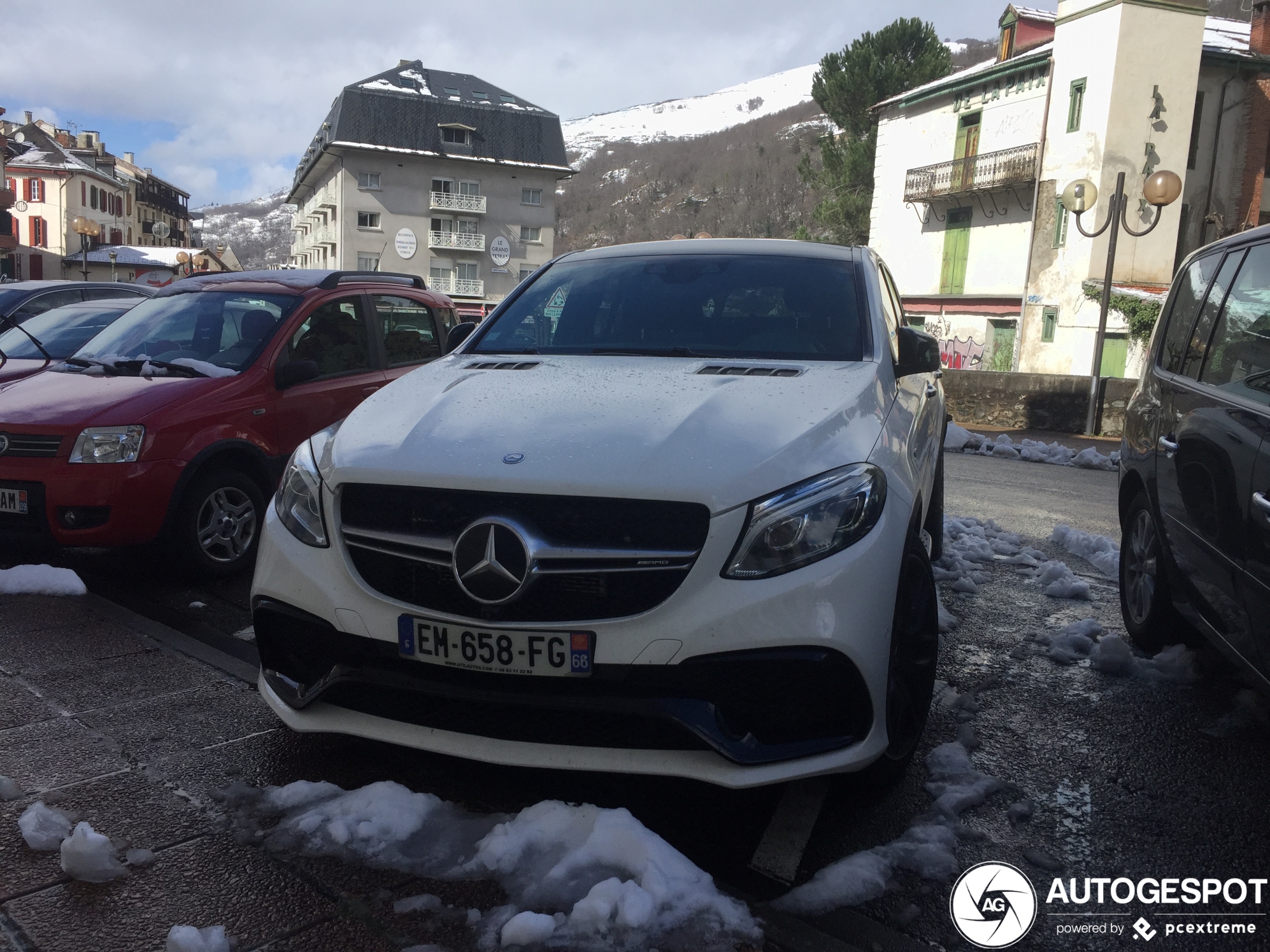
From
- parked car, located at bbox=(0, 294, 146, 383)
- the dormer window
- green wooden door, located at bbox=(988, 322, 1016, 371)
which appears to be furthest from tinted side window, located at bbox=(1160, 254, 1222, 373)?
the dormer window

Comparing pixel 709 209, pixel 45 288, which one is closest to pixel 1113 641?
pixel 45 288

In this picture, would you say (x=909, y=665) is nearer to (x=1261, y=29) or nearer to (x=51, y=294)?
(x=51, y=294)

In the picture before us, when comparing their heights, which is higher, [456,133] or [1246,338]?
[456,133]

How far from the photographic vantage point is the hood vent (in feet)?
11.0

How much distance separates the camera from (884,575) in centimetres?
262

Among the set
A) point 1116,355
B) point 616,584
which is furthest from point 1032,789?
point 1116,355

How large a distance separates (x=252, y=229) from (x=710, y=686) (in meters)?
178

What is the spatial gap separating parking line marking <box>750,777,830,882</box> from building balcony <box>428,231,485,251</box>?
→ 60145mm

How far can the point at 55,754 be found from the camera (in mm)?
3148

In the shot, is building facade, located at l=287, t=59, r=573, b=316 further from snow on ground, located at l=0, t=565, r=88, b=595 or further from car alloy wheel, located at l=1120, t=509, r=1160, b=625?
car alloy wheel, located at l=1120, t=509, r=1160, b=625

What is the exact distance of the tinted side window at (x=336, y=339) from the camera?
6.02 meters

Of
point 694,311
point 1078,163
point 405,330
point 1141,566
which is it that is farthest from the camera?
point 1078,163

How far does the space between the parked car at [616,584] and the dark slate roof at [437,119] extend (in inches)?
2320

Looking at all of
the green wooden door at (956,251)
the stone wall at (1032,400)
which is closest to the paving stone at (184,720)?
the stone wall at (1032,400)
